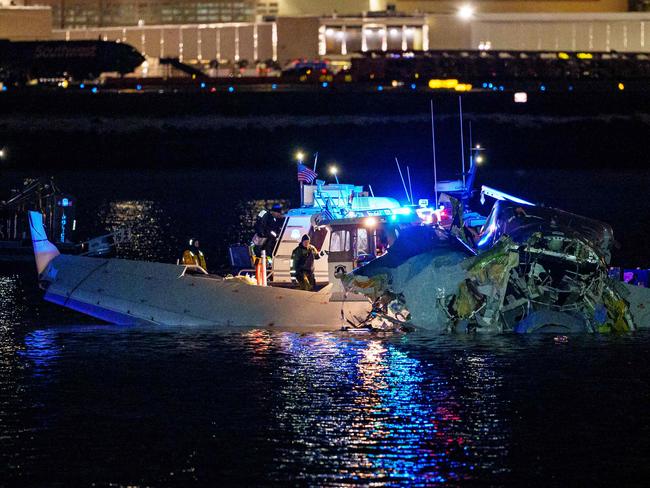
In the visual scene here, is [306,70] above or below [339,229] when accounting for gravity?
above

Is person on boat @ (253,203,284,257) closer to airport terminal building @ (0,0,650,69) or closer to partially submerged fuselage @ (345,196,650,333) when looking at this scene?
partially submerged fuselage @ (345,196,650,333)

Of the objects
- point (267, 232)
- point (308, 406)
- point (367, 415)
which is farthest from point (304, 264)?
point (367, 415)

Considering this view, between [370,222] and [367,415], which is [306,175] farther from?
[367,415]

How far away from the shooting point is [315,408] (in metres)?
21.8

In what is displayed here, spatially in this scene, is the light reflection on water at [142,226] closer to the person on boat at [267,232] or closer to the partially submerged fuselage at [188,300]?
the person on boat at [267,232]

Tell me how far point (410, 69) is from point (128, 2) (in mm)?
27661

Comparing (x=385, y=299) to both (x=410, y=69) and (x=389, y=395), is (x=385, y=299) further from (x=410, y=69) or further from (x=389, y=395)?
(x=410, y=69)

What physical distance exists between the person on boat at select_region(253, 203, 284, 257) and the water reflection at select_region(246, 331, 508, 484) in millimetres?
3643

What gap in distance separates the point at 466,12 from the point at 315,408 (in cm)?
10324

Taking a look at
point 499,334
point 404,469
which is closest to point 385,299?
point 499,334

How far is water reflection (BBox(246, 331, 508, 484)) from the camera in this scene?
60.6 ft

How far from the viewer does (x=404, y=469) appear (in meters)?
18.3

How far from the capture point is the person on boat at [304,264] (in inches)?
1128

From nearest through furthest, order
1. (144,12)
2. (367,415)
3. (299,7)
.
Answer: (367,415) < (299,7) < (144,12)
